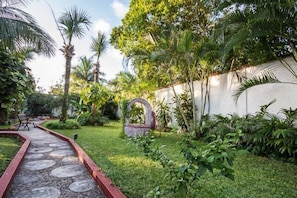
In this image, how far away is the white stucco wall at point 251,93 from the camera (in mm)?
6079

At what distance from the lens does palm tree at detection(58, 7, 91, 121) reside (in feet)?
37.6

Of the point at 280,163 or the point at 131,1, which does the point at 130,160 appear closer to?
the point at 280,163

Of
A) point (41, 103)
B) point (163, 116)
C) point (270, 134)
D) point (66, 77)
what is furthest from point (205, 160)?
point (41, 103)

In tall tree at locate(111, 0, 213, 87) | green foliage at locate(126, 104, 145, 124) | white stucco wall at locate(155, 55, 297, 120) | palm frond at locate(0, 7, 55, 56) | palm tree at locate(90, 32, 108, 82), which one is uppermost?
palm tree at locate(90, 32, 108, 82)

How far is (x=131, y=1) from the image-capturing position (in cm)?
1086

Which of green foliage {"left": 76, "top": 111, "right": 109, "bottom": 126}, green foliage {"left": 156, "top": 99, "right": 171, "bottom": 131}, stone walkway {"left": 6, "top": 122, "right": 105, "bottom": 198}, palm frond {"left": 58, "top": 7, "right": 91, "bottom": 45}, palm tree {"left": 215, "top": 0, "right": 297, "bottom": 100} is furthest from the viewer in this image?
green foliage {"left": 76, "top": 111, "right": 109, "bottom": 126}

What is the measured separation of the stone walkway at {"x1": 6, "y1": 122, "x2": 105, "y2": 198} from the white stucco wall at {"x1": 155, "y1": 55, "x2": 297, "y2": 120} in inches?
235

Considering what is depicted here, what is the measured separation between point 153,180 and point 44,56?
4.72 m

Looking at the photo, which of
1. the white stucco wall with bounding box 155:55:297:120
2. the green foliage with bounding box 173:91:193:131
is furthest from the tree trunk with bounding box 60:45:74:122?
the white stucco wall with bounding box 155:55:297:120

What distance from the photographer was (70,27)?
11.5m

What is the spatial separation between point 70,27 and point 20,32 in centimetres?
736

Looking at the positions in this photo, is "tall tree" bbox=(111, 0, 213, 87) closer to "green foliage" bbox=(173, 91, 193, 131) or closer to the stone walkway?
"green foliage" bbox=(173, 91, 193, 131)

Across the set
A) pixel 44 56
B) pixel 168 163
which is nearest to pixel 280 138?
pixel 168 163

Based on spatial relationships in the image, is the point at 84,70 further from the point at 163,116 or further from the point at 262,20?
the point at 262,20
